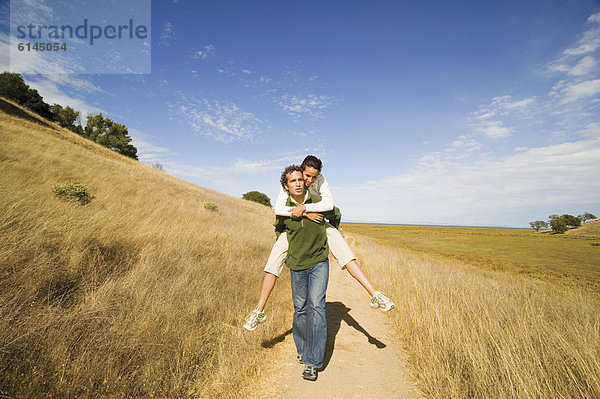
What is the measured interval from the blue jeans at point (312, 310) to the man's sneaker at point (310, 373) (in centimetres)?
5

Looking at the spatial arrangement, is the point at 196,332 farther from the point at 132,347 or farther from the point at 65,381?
the point at 65,381

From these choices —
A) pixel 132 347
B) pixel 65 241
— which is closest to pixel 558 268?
pixel 132 347

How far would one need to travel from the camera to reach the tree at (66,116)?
3969cm

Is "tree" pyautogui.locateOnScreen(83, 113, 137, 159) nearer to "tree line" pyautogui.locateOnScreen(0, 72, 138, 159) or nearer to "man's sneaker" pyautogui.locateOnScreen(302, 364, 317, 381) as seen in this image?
"tree line" pyautogui.locateOnScreen(0, 72, 138, 159)

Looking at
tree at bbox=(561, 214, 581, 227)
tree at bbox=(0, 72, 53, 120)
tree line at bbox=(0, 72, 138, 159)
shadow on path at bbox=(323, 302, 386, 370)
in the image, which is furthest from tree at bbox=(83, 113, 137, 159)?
tree at bbox=(561, 214, 581, 227)

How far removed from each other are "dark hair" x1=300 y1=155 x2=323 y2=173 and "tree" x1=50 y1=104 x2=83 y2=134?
58598 mm

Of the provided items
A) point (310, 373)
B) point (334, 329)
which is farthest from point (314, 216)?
point (334, 329)

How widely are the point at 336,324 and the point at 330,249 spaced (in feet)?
7.93

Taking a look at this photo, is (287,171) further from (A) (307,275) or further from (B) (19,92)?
(B) (19,92)

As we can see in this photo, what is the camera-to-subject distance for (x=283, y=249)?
3072mm

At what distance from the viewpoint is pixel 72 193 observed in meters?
5.73

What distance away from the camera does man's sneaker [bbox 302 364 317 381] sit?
8.86 ft

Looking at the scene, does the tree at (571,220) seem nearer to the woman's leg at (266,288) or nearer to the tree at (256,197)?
the tree at (256,197)

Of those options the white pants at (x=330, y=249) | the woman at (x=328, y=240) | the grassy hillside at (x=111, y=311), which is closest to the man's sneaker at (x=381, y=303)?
the woman at (x=328, y=240)
